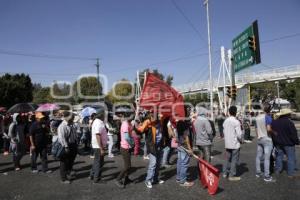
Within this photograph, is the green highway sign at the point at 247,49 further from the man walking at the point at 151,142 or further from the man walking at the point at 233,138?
the man walking at the point at 151,142

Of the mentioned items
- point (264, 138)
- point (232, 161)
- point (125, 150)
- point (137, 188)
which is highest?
point (264, 138)

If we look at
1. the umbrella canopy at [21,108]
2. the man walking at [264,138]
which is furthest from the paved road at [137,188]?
the umbrella canopy at [21,108]

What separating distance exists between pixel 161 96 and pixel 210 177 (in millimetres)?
2156

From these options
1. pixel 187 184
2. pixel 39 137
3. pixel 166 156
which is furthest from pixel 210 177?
pixel 39 137

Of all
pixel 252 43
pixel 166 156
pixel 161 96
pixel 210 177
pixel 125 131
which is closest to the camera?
pixel 210 177

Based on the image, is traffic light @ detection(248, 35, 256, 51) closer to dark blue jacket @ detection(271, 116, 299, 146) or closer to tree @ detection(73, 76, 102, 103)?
dark blue jacket @ detection(271, 116, 299, 146)

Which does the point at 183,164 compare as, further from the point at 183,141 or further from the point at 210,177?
the point at 210,177

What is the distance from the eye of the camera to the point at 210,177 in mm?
6473

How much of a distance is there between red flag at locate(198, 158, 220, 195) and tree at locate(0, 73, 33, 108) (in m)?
49.4

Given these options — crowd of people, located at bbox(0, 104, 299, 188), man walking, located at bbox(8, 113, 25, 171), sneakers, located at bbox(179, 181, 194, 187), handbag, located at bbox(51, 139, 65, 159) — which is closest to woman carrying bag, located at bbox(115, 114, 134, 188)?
crowd of people, located at bbox(0, 104, 299, 188)

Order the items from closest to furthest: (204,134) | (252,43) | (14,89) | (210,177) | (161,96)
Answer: (210,177) → (161,96) → (204,134) → (252,43) → (14,89)

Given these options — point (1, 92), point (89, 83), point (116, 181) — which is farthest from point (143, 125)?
point (89, 83)

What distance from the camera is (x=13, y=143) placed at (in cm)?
960

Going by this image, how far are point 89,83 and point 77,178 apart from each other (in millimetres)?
60497
